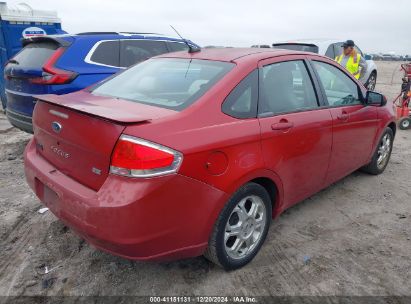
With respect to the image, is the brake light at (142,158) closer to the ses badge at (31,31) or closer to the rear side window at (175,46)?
the rear side window at (175,46)

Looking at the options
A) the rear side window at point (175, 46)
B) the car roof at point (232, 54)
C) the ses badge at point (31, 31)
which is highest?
the car roof at point (232, 54)

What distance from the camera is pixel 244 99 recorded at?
278cm

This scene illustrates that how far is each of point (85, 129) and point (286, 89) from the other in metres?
Answer: 1.72

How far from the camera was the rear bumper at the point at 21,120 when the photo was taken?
16.7ft

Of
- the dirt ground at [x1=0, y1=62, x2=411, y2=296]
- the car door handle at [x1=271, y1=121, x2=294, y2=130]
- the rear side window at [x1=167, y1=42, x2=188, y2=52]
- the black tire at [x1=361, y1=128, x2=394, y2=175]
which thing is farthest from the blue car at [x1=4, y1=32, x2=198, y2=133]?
the black tire at [x1=361, y1=128, x2=394, y2=175]

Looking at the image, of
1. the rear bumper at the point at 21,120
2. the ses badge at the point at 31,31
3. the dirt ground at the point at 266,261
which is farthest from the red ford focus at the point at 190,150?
the ses badge at the point at 31,31

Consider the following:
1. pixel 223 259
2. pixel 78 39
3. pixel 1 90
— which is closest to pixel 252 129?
pixel 223 259

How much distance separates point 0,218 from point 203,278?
7.41 ft

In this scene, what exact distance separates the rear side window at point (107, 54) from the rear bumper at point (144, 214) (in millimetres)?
3503

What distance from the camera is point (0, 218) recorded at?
374cm

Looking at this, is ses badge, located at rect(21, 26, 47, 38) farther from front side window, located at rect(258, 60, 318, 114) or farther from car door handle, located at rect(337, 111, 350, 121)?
car door handle, located at rect(337, 111, 350, 121)

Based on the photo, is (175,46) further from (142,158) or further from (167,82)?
(142,158)

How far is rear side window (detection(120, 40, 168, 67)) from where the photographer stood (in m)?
6.05

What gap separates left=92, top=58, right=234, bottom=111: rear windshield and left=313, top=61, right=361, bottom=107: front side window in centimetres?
125
